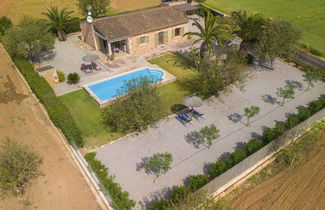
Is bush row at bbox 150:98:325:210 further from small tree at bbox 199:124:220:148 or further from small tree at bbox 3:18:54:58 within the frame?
small tree at bbox 3:18:54:58

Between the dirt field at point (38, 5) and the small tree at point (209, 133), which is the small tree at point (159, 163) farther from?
the dirt field at point (38, 5)

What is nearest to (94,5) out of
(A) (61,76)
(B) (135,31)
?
(B) (135,31)

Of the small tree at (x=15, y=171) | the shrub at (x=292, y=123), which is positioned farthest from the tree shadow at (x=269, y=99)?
the small tree at (x=15, y=171)

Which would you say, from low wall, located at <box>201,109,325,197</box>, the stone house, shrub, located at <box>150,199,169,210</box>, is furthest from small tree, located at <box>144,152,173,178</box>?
the stone house

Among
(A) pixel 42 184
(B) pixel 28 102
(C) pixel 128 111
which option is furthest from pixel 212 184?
(B) pixel 28 102

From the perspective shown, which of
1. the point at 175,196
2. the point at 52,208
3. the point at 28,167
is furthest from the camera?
the point at 28,167

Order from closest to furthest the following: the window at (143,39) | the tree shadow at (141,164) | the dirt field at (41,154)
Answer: the dirt field at (41,154) → the tree shadow at (141,164) → the window at (143,39)

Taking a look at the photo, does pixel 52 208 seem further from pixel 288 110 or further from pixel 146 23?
pixel 146 23
